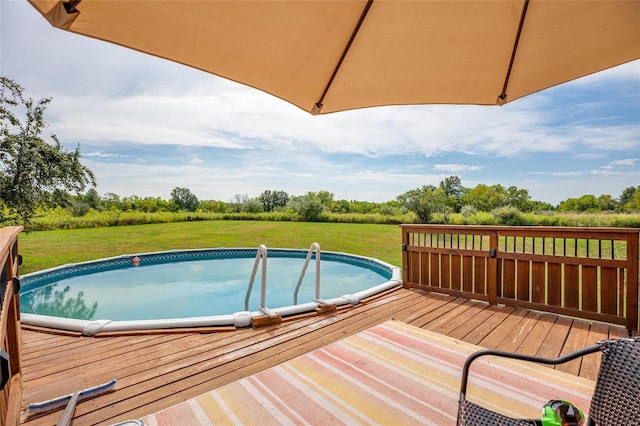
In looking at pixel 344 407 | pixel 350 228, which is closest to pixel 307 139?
pixel 350 228

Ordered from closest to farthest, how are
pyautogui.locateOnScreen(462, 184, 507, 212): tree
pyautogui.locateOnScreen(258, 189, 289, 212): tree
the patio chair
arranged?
the patio chair → pyautogui.locateOnScreen(462, 184, 507, 212): tree → pyautogui.locateOnScreen(258, 189, 289, 212): tree

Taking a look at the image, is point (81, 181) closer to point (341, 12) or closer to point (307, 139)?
point (341, 12)

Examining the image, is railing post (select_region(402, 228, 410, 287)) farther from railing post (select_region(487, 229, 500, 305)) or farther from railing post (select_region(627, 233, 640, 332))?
railing post (select_region(627, 233, 640, 332))

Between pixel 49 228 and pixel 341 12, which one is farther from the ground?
pixel 341 12

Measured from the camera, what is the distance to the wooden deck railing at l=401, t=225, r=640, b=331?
9.21 feet

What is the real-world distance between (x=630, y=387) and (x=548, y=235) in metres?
2.59

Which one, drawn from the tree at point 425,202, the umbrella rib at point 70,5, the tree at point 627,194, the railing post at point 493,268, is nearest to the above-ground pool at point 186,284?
the railing post at point 493,268

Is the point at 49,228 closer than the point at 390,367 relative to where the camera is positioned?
No

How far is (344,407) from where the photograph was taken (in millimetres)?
1799

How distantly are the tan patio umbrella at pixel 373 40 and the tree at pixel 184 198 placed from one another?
23987mm

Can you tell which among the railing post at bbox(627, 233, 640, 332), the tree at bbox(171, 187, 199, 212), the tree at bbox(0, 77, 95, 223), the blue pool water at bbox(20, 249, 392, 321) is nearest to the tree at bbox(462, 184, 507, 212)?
the blue pool water at bbox(20, 249, 392, 321)

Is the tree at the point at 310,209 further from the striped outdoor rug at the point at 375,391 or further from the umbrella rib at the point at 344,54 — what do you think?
the umbrella rib at the point at 344,54

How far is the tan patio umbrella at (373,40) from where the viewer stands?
1241 mm

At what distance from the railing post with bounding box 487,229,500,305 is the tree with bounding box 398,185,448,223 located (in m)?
13.1
